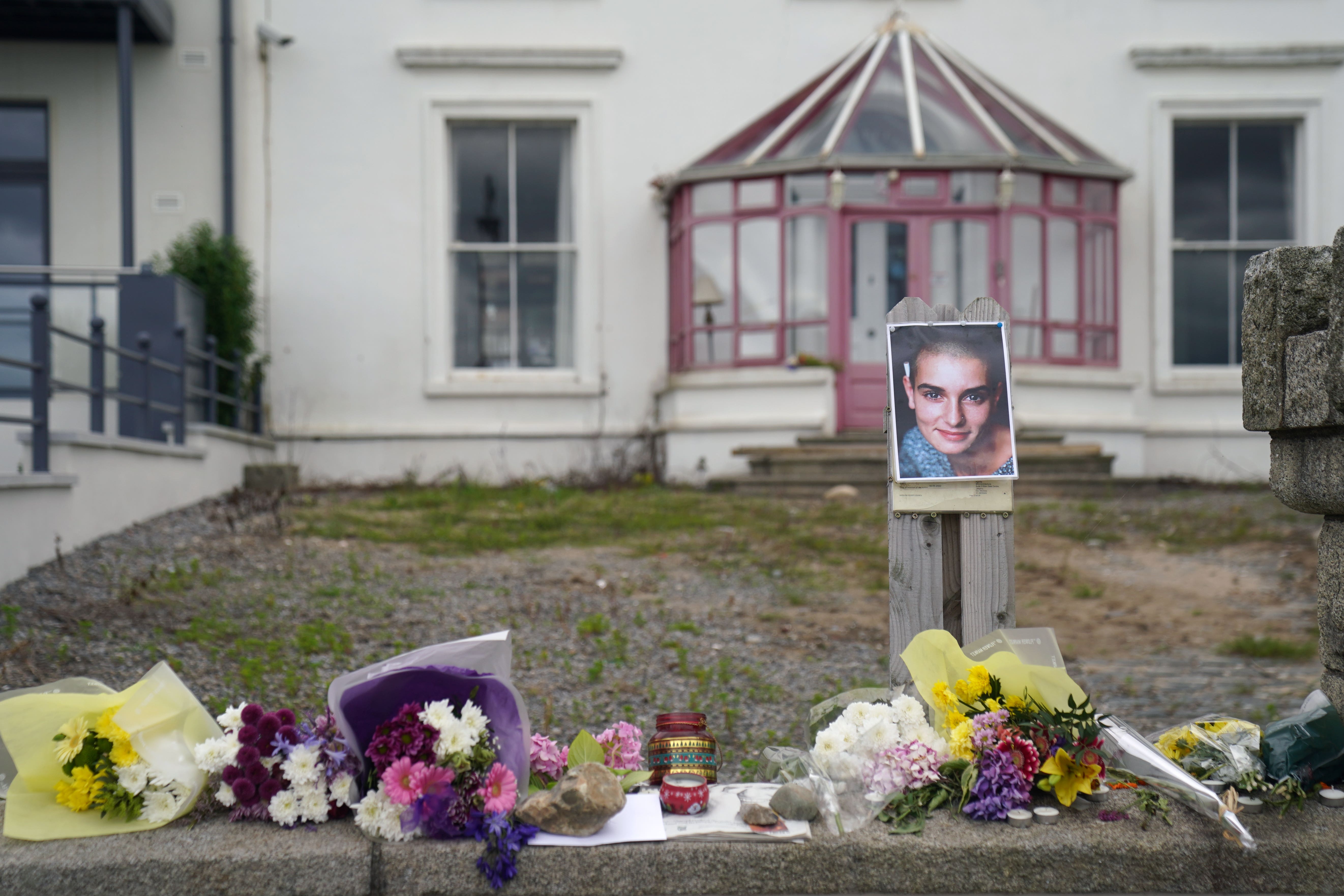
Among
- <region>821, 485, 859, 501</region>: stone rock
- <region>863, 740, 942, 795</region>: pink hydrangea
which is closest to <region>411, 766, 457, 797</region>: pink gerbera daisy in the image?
<region>863, 740, 942, 795</region>: pink hydrangea

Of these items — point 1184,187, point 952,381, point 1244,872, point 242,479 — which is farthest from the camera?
point 1184,187

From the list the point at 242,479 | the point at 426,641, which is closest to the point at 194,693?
the point at 426,641

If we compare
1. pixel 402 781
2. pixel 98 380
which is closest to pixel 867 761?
pixel 402 781

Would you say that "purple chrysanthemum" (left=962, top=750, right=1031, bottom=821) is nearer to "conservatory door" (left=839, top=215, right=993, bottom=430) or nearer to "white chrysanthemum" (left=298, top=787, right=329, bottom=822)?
"white chrysanthemum" (left=298, top=787, right=329, bottom=822)

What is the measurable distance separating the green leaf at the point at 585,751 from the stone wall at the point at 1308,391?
71.5 inches

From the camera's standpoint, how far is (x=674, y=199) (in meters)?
11.8

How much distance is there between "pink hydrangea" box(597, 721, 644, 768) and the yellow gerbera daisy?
1.20 meters

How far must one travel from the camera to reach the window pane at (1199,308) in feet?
40.8

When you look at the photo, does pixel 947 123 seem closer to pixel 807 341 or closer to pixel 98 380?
pixel 807 341

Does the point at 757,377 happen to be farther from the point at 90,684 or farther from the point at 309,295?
the point at 90,684

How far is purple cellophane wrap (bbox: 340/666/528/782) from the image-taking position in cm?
229

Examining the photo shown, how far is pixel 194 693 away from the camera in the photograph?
421 centimetres

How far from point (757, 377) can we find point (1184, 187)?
582cm

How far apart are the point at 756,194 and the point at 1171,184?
5027 mm
